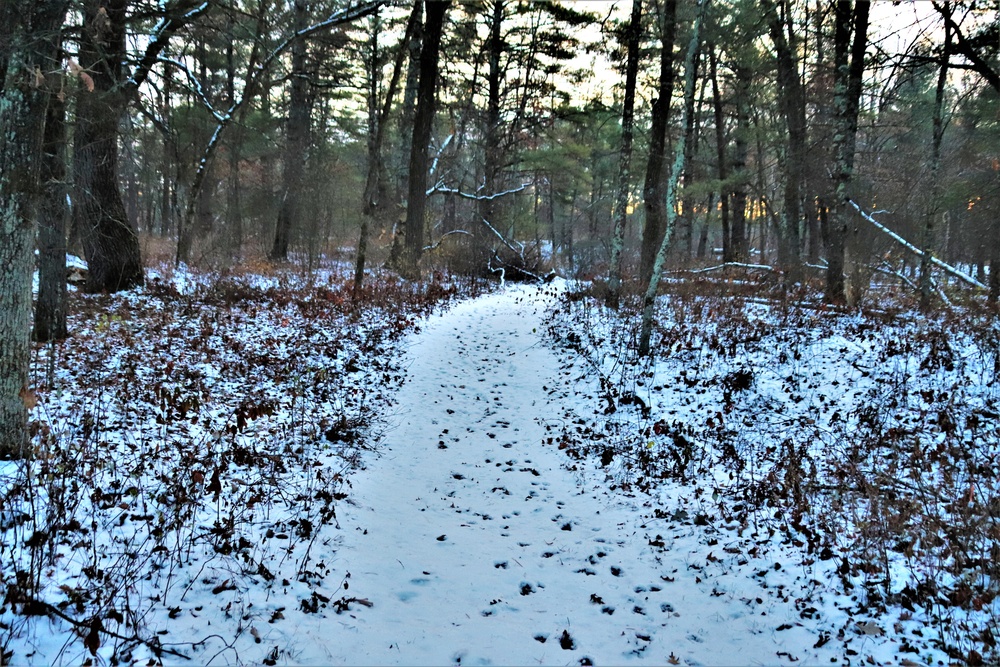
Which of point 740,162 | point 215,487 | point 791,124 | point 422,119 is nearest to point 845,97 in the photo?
point 791,124

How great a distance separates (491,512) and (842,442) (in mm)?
4079

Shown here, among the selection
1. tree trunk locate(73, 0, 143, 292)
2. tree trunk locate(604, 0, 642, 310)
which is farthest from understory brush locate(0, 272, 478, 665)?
tree trunk locate(604, 0, 642, 310)

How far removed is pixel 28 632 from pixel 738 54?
67.2 feet

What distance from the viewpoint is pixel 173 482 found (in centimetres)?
457

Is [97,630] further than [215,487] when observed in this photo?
No

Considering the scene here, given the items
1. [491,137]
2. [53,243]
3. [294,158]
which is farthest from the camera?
[491,137]

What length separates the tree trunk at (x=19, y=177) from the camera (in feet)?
13.6

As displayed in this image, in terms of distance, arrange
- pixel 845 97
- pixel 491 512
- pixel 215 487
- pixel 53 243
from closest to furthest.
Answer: pixel 215 487 → pixel 491 512 → pixel 53 243 → pixel 845 97

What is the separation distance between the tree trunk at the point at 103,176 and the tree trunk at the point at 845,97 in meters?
12.2

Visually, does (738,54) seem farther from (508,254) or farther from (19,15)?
(19,15)

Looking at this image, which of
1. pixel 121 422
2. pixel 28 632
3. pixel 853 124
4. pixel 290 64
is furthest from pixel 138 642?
pixel 290 64

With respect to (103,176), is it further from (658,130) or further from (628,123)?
(658,130)

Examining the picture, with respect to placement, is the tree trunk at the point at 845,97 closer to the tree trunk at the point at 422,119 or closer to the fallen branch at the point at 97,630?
the tree trunk at the point at 422,119

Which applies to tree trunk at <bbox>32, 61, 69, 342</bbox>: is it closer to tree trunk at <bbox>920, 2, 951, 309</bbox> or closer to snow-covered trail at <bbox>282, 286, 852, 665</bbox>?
snow-covered trail at <bbox>282, 286, 852, 665</bbox>
